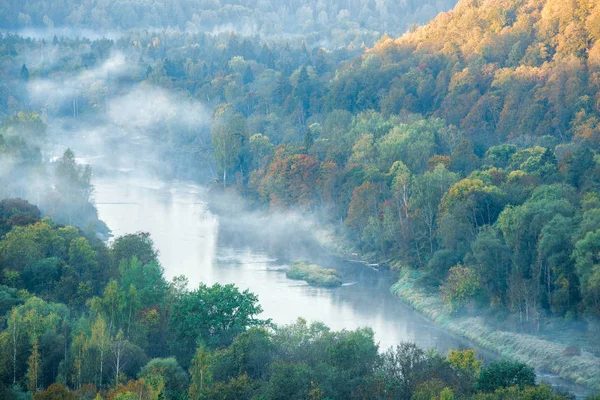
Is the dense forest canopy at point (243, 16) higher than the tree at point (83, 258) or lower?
higher

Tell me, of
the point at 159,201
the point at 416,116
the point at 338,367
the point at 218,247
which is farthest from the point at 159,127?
the point at 338,367

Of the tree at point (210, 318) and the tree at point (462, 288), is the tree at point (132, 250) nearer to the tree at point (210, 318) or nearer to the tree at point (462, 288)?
the tree at point (210, 318)

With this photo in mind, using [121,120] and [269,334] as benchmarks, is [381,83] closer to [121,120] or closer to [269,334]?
[121,120]

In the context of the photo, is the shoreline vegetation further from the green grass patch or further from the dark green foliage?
the dark green foliage

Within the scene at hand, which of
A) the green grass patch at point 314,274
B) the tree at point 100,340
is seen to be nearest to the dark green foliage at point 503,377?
the tree at point 100,340

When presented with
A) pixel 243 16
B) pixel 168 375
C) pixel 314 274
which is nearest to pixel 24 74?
pixel 314 274

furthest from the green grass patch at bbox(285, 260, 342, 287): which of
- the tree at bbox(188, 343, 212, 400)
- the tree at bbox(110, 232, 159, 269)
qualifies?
the tree at bbox(188, 343, 212, 400)
